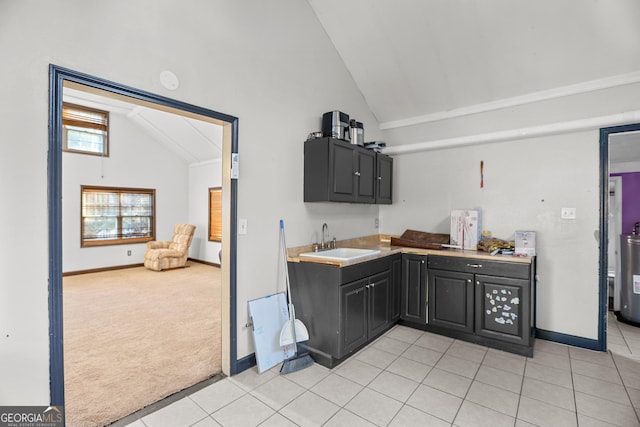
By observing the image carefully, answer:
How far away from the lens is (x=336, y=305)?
8.94 ft

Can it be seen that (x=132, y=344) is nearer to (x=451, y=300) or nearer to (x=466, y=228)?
(x=451, y=300)

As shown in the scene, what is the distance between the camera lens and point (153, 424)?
2002mm

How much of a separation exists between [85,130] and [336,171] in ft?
21.8

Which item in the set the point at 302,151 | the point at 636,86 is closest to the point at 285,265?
the point at 302,151

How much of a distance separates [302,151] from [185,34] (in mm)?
1416

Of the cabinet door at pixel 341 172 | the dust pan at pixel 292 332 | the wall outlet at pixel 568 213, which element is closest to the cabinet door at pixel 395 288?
the cabinet door at pixel 341 172

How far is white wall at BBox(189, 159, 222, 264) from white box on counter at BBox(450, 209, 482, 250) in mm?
5633

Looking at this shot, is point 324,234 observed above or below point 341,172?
below

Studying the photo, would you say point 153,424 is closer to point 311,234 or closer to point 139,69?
point 311,234

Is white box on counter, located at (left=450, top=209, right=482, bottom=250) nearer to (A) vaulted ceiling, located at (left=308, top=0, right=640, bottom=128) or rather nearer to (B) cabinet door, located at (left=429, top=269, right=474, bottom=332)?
(B) cabinet door, located at (left=429, top=269, right=474, bottom=332)

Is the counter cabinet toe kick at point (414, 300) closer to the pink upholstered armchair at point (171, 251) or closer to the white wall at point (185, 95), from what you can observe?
the white wall at point (185, 95)

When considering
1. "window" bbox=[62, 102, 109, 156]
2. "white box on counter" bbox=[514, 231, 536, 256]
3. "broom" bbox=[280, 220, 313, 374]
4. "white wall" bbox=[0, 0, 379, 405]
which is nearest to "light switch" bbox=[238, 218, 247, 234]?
"white wall" bbox=[0, 0, 379, 405]

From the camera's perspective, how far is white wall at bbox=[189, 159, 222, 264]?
7773 mm

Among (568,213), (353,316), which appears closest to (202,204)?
(353,316)
